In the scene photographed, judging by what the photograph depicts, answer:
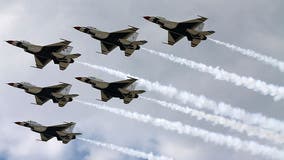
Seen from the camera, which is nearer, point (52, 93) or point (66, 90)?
point (52, 93)

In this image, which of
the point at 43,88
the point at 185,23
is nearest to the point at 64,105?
the point at 43,88

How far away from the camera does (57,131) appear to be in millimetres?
184250

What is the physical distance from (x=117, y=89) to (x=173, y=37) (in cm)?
1625

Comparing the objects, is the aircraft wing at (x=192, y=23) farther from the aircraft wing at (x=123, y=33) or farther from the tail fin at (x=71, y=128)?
the tail fin at (x=71, y=128)

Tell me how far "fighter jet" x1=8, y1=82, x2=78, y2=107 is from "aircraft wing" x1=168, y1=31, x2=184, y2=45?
955 inches

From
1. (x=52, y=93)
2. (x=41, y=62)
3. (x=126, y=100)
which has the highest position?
(x=41, y=62)

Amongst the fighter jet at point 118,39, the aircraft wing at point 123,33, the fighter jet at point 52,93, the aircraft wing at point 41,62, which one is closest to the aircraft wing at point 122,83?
the fighter jet at point 118,39

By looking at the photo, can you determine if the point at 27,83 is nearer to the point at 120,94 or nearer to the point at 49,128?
the point at 49,128

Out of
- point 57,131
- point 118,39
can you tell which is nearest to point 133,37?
point 118,39

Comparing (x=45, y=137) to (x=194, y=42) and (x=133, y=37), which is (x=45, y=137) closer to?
(x=133, y=37)

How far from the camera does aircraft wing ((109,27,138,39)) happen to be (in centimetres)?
17511

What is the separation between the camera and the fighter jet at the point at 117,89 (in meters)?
175

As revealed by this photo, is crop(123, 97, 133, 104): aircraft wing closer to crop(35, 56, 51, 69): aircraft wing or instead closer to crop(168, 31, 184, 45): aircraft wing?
crop(168, 31, 184, 45): aircraft wing

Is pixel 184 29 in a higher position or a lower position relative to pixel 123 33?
higher
